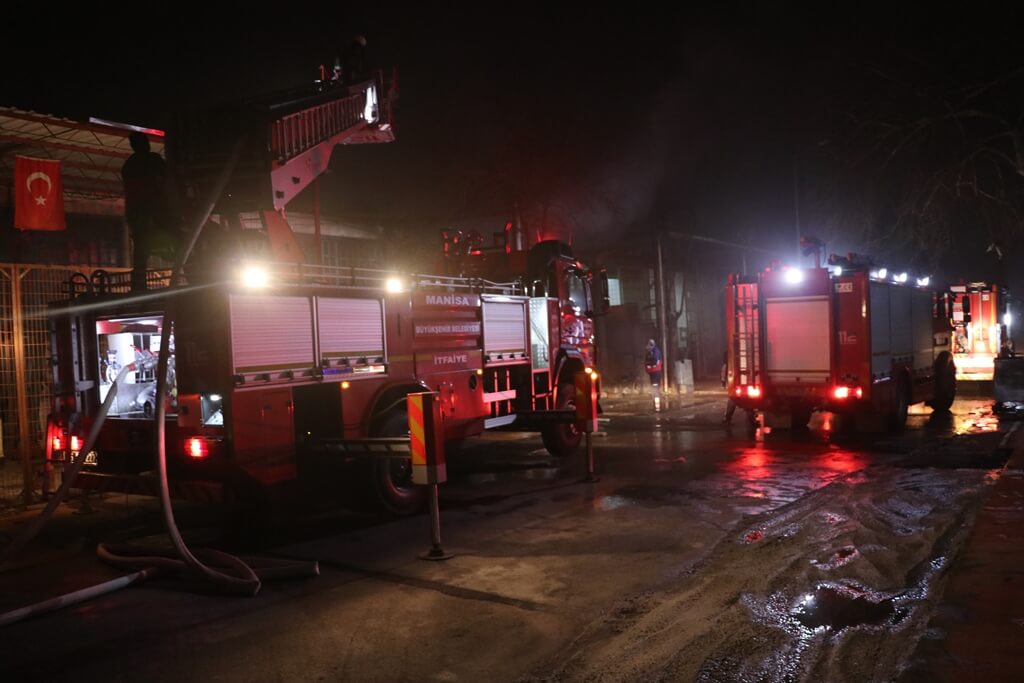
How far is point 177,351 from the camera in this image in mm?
6770

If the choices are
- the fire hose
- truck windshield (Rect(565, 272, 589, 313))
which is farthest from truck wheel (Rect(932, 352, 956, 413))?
the fire hose

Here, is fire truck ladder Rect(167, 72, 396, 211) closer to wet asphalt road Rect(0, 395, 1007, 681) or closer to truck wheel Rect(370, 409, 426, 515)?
truck wheel Rect(370, 409, 426, 515)

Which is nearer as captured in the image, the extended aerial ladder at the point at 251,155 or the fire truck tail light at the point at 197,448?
the fire truck tail light at the point at 197,448

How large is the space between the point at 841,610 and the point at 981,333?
17245 mm

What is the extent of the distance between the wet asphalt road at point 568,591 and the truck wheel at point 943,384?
6648 millimetres

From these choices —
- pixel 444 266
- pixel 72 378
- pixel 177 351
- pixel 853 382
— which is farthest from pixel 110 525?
pixel 853 382

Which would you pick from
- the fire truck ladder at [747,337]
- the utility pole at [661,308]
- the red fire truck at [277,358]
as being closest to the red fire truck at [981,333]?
the utility pole at [661,308]

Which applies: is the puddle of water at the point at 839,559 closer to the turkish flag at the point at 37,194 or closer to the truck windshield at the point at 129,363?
the truck windshield at the point at 129,363

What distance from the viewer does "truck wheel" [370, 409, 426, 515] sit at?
794cm

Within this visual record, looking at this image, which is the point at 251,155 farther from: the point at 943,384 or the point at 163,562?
the point at 943,384

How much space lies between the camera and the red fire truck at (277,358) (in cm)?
671

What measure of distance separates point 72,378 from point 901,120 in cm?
1848

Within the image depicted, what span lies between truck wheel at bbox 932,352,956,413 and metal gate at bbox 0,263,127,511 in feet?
48.7

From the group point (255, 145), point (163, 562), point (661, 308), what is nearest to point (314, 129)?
point (255, 145)
